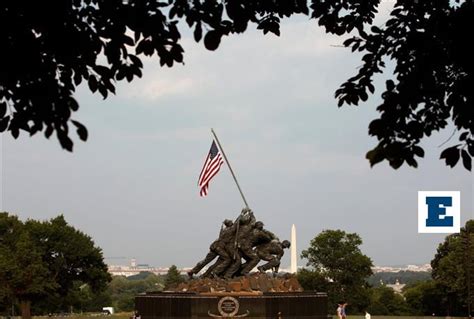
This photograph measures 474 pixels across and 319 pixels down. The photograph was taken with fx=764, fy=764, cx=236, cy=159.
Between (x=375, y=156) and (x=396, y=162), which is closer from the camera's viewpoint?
(x=375, y=156)

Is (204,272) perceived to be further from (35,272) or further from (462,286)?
(462,286)

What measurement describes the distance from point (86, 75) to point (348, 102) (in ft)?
9.13

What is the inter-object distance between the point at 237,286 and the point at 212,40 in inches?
825

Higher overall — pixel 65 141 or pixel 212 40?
pixel 212 40

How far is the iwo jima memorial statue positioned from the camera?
2509 cm

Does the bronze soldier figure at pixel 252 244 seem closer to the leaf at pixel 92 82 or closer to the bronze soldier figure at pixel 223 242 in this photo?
the bronze soldier figure at pixel 223 242

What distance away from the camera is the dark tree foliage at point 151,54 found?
16.2ft

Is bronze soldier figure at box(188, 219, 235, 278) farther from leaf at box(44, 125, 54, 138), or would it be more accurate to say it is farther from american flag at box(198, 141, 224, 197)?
leaf at box(44, 125, 54, 138)

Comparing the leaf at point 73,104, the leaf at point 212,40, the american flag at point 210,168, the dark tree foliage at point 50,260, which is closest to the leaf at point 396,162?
the leaf at point 212,40

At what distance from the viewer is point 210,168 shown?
2764 centimetres

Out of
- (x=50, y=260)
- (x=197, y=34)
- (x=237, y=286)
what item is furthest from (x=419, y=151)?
(x=50, y=260)

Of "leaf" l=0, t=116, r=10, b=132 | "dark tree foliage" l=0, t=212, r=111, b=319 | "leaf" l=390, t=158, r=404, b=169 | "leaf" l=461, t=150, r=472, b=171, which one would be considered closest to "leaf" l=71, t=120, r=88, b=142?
"leaf" l=0, t=116, r=10, b=132

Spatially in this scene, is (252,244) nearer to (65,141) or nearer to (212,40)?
(212,40)

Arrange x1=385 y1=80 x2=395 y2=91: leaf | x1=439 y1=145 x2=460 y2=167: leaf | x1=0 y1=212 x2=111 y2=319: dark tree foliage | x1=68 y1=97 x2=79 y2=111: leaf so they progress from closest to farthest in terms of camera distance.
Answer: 1. x1=68 y1=97 x2=79 y2=111: leaf
2. x1=439 y1=145 x2=460 y2=167: leaf
3. x1=385 y1=80 x2=395 y2=91: leaf
4. x1=0 y1=212 x2=111 y2=319: dark tree foliage
